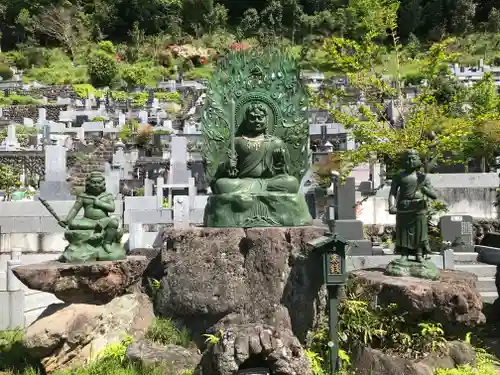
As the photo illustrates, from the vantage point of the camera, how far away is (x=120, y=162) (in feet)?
69.6

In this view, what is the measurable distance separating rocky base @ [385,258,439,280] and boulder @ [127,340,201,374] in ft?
8.20

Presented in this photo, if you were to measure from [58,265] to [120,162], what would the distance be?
1590 cm

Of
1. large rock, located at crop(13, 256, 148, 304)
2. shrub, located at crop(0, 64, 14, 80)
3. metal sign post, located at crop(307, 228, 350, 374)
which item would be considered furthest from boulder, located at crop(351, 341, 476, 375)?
shrub, located at crop(0, 64, 14, 80)

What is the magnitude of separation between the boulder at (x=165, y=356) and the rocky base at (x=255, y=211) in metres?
1.58

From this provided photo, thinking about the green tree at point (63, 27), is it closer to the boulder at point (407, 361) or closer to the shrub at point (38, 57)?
the shrub at point (38, 57)

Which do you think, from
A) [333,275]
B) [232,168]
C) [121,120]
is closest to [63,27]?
[121,120]

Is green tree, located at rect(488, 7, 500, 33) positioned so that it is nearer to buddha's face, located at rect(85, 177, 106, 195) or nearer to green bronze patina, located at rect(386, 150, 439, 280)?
green bronze patina, located at rect(386, 150, 439, 280)

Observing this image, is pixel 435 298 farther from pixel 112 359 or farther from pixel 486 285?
pixel 486 285

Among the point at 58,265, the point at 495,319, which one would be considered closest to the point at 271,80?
the point at 58,265

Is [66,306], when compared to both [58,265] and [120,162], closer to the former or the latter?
[58,265]

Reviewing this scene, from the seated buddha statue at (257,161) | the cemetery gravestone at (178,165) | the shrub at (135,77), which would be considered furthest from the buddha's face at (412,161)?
the shrub at (135,77)

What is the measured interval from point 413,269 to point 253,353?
2.46 m

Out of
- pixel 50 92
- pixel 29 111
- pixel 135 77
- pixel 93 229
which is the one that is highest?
pixel 135 77

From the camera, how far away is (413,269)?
6.03 m
